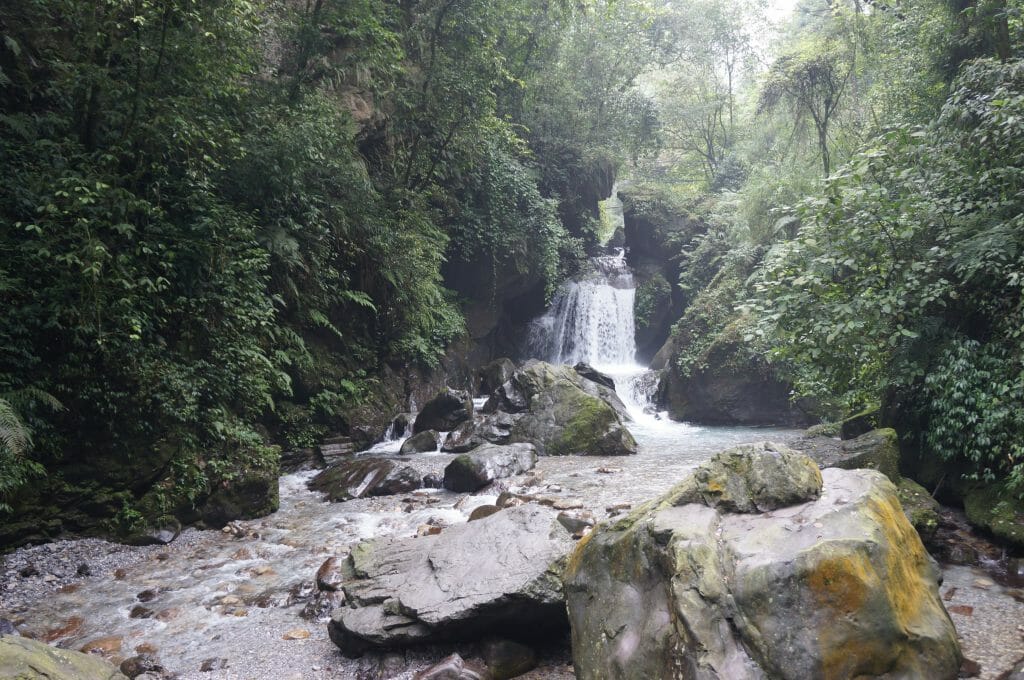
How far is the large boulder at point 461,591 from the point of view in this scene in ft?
14.4

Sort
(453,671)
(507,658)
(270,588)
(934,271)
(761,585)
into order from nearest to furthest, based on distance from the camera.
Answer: (761,585) → (453,671) → (507,658) → (270,588) → (934,271)

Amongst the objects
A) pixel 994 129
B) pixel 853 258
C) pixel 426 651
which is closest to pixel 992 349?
pixel 853 258

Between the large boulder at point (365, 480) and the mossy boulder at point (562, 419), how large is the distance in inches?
125

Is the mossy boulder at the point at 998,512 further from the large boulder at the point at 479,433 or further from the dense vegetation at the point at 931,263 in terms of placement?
the large boulder at the point at 479,433

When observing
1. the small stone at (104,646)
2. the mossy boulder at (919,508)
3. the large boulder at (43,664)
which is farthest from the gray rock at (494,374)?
the large boulder at (43,664)

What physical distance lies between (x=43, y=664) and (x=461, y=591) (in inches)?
105

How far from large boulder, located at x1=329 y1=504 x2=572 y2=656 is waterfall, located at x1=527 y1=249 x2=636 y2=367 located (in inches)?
650

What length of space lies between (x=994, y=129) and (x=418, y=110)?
37.9 feet

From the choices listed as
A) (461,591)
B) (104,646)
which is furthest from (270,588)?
(461,591)

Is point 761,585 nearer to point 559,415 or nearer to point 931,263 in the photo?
point 931,263

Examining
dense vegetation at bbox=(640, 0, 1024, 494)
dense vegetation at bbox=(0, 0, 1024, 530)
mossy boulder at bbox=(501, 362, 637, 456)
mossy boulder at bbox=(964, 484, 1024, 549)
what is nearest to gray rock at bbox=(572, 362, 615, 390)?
mossy boulder at bbox=(501, 362, 637, 456)

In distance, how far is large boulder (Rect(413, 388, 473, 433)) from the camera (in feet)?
44.8

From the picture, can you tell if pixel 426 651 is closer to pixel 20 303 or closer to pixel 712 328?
pixel 20 303

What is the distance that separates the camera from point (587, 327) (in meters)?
22.7
